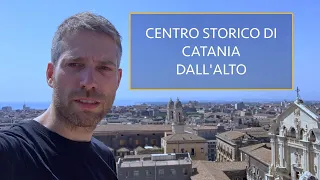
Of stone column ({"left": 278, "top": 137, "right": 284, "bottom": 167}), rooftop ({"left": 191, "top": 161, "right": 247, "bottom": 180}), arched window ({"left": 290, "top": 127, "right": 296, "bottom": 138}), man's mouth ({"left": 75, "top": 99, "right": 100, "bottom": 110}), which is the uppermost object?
man's mouth ({"left": 75, "top": 99, "right": 100, "bottom": 110})

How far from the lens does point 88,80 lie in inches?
40.1

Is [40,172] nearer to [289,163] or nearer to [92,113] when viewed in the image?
[92,113]

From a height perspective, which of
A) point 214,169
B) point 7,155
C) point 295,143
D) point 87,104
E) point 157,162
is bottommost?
point 214,169

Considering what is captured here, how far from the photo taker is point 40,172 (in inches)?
37.0

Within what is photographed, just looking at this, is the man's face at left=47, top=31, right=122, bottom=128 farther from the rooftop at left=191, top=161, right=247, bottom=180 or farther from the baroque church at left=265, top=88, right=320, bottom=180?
the rooftop at left=191, top=161, right=247, bottom=180

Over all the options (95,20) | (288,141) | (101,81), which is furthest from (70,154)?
(288,141)

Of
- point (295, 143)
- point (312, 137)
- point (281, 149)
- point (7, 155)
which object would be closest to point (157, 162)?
point (281, 149)

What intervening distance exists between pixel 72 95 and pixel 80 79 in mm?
51

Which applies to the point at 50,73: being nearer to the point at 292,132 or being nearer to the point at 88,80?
the point at 88,80

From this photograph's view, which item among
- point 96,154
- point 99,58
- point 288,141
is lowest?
point 288,141

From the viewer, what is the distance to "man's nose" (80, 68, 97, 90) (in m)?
1.02

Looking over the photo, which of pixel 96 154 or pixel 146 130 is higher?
pixel 96 154

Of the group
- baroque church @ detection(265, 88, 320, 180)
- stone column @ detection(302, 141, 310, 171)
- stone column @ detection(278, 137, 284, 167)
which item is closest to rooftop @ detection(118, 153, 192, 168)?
baroque church @ detection(265, 88, 320, 180)

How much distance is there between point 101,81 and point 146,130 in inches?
1252
